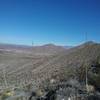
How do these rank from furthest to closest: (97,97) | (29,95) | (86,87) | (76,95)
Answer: (29,95)
(86,87)
(76,95)
(97,97)

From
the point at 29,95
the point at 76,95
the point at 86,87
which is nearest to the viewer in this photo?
the point at 76,95

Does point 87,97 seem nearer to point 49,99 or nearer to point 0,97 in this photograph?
point 49,99

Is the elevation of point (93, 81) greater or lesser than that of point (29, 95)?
greater

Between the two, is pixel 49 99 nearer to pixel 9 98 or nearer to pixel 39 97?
pixel 39 97

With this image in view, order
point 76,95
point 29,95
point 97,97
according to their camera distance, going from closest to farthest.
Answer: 1. point 97,97
2. point 76,95
3. point 29,95

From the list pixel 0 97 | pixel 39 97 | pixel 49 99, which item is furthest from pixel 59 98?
pixel 0 97

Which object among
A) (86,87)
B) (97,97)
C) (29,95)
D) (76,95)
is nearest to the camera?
(97,97)

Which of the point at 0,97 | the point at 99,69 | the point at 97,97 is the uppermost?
the point at 99,69

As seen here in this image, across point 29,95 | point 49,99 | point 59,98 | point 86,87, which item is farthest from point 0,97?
point 86,87

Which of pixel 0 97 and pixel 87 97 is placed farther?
pixel 0 97
